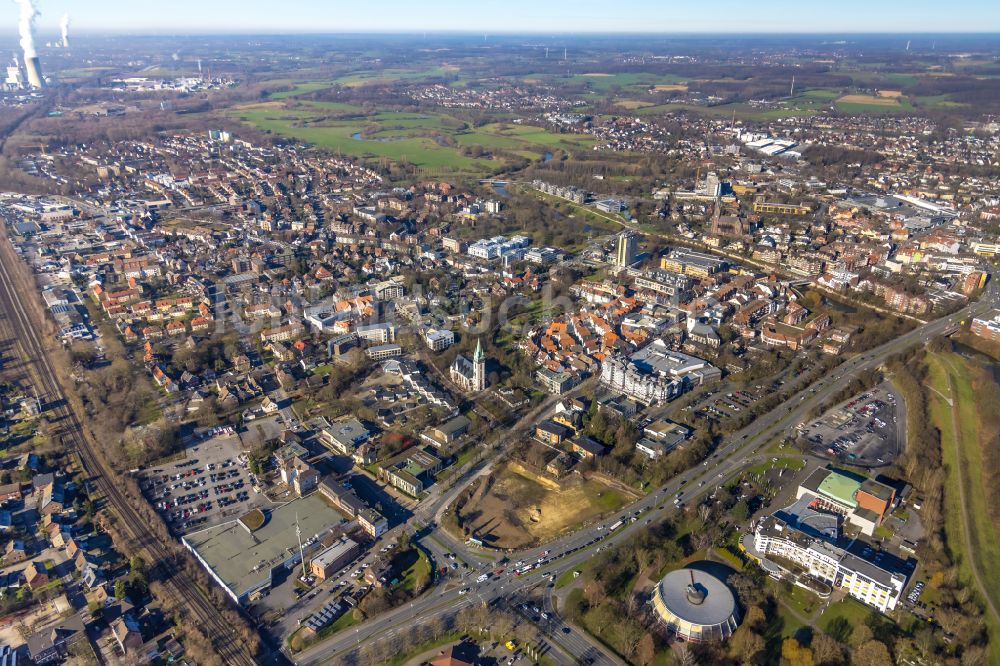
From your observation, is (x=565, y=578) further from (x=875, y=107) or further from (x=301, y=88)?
(x=301, y=88)

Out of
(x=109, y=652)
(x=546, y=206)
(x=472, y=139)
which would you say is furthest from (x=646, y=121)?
(x=109, y=652)

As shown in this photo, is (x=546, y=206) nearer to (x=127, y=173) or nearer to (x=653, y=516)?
(x=653, y=516)

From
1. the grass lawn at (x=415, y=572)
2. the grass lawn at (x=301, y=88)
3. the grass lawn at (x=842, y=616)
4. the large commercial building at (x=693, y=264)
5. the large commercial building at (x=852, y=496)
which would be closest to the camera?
the grass lawn at (x=842, y=616)

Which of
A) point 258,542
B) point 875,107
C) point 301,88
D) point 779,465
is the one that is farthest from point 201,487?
point 301,88

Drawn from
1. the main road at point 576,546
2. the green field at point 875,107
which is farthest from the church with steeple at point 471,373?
the green field at point 875,107

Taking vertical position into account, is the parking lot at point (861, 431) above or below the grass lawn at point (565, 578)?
above

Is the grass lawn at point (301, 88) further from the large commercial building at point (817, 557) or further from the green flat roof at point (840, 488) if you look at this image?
the large commercial building at point (817, 557)
